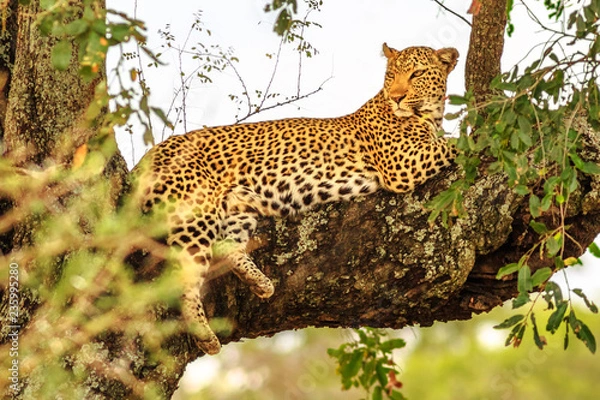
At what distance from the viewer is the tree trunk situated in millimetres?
5477

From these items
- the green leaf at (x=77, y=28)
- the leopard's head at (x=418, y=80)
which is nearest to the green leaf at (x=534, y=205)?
the green leaf at (x=77, y=28)

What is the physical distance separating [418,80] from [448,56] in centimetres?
32

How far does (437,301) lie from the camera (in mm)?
5789

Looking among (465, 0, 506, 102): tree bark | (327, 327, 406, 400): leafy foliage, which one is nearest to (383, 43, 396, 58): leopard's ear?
(465, 0, 506, 102): tree bark

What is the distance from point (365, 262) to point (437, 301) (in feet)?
1.55

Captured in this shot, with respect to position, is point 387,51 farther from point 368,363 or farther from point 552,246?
point 552,246

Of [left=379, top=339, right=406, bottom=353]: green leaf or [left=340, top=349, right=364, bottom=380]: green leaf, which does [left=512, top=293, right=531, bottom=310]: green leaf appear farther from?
[left=340, top=349, right=364, bottom=380]: green leaf

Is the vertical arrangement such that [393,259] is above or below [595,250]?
below

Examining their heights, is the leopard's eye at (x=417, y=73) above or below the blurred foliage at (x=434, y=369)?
above

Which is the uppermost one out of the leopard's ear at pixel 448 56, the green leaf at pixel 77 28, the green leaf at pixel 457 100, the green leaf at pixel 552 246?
the green leaf at pixel 77 28

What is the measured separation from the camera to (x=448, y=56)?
7449 millimetres

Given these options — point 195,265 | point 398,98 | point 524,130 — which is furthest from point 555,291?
point 398,98

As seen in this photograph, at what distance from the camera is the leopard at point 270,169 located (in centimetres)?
581

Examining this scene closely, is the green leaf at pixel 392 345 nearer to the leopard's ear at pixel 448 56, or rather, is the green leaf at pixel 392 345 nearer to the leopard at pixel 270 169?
the leopard at pixel 270 169
